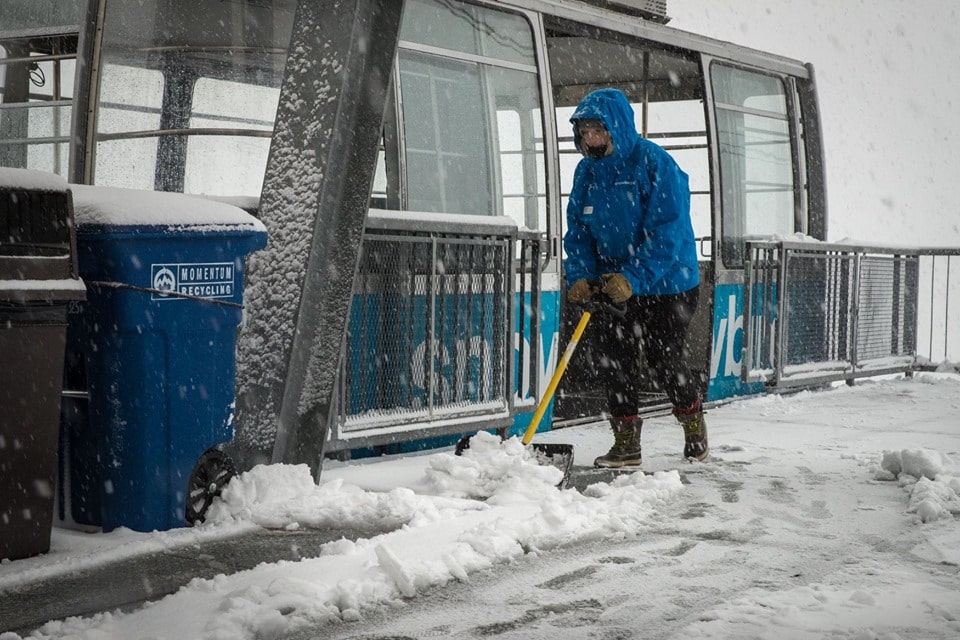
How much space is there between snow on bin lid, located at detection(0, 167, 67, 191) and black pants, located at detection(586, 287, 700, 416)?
3.13m

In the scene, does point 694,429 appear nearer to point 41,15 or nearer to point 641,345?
point 641,345

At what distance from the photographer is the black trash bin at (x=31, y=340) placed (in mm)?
3820

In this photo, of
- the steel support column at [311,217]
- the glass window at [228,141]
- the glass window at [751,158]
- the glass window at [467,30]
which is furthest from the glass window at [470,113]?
the glass window at [751,158]

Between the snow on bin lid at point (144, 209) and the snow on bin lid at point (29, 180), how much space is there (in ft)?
0.73

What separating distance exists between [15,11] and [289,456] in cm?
290

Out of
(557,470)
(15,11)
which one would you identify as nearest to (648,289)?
(557,470)

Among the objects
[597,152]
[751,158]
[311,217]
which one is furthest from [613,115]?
[751,158]

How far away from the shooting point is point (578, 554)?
13.9ft

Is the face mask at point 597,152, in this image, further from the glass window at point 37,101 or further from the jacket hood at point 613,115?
the glass window at point 37,101

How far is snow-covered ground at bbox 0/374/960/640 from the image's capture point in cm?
333

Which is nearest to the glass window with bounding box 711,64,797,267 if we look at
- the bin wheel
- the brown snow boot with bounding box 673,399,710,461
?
the brown snow boot with bounding box 673,399,710,461

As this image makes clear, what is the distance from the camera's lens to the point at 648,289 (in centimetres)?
611

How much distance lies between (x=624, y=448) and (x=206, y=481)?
2465mm

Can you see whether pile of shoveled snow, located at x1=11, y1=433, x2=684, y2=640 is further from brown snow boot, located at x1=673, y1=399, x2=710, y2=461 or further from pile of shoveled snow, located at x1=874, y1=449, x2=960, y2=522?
pile of shoveled snow, located at x1=874, y1=449, x2=960, y2=522
